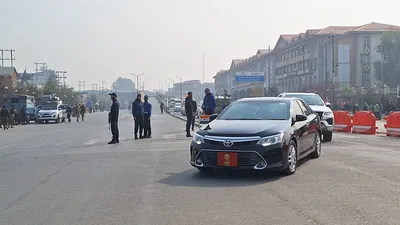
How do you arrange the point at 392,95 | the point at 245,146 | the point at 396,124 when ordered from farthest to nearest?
the point at 392,95, the point at 396,124, the point at 245,146

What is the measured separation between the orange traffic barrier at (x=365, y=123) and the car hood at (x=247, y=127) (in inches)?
520

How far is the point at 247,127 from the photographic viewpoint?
9.88m

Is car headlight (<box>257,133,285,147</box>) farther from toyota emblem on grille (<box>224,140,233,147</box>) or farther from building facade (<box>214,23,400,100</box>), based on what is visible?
building facade (<box>214,23,400,100</box>)

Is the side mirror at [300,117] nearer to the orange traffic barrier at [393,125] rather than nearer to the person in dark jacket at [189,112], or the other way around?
the person in dark jacket at [189,112]

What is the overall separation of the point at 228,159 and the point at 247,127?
79 cm

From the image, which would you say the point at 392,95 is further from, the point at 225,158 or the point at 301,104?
the point at 225,158

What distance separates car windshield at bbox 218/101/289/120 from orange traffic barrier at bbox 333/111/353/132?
1358 cm

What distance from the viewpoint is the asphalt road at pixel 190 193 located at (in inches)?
267

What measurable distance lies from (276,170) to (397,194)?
231cm

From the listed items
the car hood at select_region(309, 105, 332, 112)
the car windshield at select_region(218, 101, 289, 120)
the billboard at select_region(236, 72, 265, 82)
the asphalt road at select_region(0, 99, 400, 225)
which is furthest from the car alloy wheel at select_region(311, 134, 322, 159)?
the billboard at select_region(236, 72, 265, 82)

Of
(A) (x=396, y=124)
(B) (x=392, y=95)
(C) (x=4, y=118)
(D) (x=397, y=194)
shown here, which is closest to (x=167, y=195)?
(D) (x=397, y=194)

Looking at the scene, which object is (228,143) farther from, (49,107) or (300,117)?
(49,107)

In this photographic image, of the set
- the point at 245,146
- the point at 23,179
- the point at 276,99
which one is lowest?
the point at 23,179

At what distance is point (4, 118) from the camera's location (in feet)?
122
